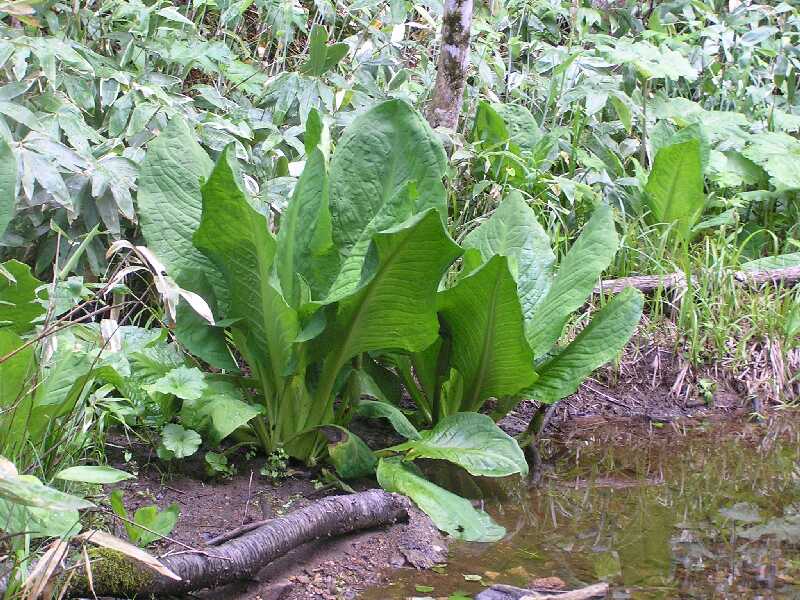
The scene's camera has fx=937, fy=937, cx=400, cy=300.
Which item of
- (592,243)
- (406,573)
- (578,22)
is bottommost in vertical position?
(406,573)

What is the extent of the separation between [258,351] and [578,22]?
138 inches

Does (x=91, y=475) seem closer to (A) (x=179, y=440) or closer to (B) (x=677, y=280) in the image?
(A) (x=179, y=440)

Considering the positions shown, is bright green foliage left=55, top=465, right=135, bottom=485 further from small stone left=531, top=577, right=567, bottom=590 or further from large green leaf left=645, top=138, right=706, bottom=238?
large green leaf left=645, top=138, right=706, bottom=238

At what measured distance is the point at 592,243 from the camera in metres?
3.02

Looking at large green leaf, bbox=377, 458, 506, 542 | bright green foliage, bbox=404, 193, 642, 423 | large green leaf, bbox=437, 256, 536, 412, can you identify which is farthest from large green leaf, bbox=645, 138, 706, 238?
large green leaf, bbox=377, 458, 506, 542

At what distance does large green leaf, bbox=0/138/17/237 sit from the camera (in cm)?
243

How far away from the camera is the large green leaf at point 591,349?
116 inches

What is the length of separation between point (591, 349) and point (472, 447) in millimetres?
582

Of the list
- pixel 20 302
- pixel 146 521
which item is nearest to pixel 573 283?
pixel 146 521

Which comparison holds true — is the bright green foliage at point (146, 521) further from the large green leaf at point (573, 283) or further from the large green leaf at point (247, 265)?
the large green leaf at point (573, 283)

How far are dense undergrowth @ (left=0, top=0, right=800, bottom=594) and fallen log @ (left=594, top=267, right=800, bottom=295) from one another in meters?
0.06

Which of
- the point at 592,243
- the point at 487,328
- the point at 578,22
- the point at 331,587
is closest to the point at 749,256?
the point at 578,22

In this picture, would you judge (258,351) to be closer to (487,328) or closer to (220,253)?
(220,253)

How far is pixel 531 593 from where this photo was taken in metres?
2.19
